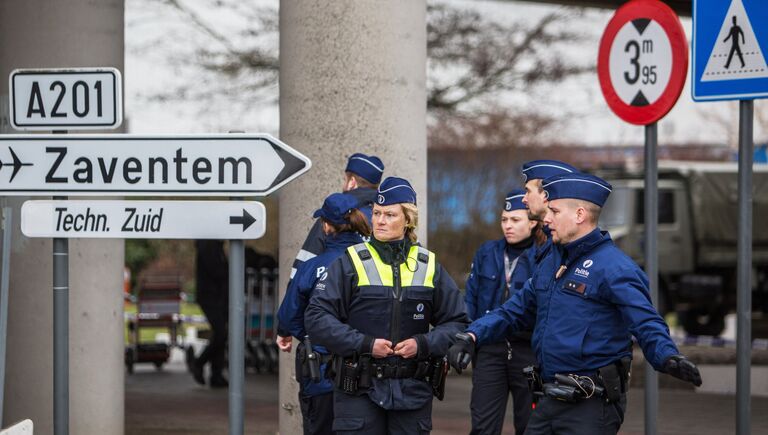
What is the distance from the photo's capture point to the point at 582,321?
17.4ft

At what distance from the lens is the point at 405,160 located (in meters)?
8.41

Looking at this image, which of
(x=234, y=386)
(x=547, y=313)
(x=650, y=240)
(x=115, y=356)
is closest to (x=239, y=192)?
(x=234, y=386)

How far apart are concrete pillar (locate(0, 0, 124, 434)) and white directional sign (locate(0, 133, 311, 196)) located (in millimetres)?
2719

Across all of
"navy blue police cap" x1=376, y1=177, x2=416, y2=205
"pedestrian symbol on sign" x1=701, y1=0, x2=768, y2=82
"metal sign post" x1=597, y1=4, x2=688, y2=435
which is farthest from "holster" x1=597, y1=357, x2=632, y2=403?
"pedestrian symbol on sign" x1=701, y1=0, x2=768, y2=82

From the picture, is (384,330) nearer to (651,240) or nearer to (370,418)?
(370,418)

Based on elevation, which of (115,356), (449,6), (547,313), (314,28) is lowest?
(115,356)

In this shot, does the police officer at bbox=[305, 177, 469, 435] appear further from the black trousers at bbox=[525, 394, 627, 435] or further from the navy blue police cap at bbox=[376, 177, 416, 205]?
the black trousers at bbox=[525, 394, 627, 435]

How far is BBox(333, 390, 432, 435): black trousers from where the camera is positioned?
587 centimetres

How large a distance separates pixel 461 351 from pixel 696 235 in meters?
A: 19.5

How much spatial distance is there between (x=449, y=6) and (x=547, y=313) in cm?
1215

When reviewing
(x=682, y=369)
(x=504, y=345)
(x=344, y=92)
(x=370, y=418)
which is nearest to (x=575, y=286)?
(x=682, y=369)

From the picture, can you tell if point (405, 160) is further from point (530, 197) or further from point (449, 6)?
point (449, 6)

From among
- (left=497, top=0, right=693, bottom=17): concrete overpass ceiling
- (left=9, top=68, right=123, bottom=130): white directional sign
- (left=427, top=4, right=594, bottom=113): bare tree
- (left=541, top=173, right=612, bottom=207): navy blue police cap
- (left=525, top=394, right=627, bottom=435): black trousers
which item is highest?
(left=497, top=0, right=693, bottom=17): concrete overpass ceiling

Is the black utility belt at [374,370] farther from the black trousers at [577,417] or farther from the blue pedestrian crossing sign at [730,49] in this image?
the blue pedestrian crossing sign at [730,49]
